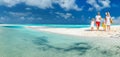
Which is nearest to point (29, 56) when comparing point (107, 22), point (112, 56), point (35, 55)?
point (35, 55)

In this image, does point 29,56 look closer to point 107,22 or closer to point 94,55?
point 94,55

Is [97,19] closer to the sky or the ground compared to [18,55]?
closer to the sky

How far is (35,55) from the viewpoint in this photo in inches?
315

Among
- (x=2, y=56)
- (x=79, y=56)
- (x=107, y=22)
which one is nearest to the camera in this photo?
(x=2, y=56)

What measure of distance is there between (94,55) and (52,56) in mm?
1556

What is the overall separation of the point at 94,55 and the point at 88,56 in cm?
29

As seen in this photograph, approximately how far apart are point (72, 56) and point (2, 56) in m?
2.41

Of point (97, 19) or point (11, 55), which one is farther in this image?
point (97, 19)

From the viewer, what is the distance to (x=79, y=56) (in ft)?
26.5

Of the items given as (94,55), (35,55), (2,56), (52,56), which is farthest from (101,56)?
(2,56)

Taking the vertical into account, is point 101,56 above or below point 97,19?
below

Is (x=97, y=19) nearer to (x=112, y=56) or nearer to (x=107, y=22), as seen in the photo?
(x=107, y=22)

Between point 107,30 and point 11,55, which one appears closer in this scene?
point 11,55

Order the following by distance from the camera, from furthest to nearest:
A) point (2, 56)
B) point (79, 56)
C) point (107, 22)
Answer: point (107, 22) → point (79, 56) → point (2, 56)
